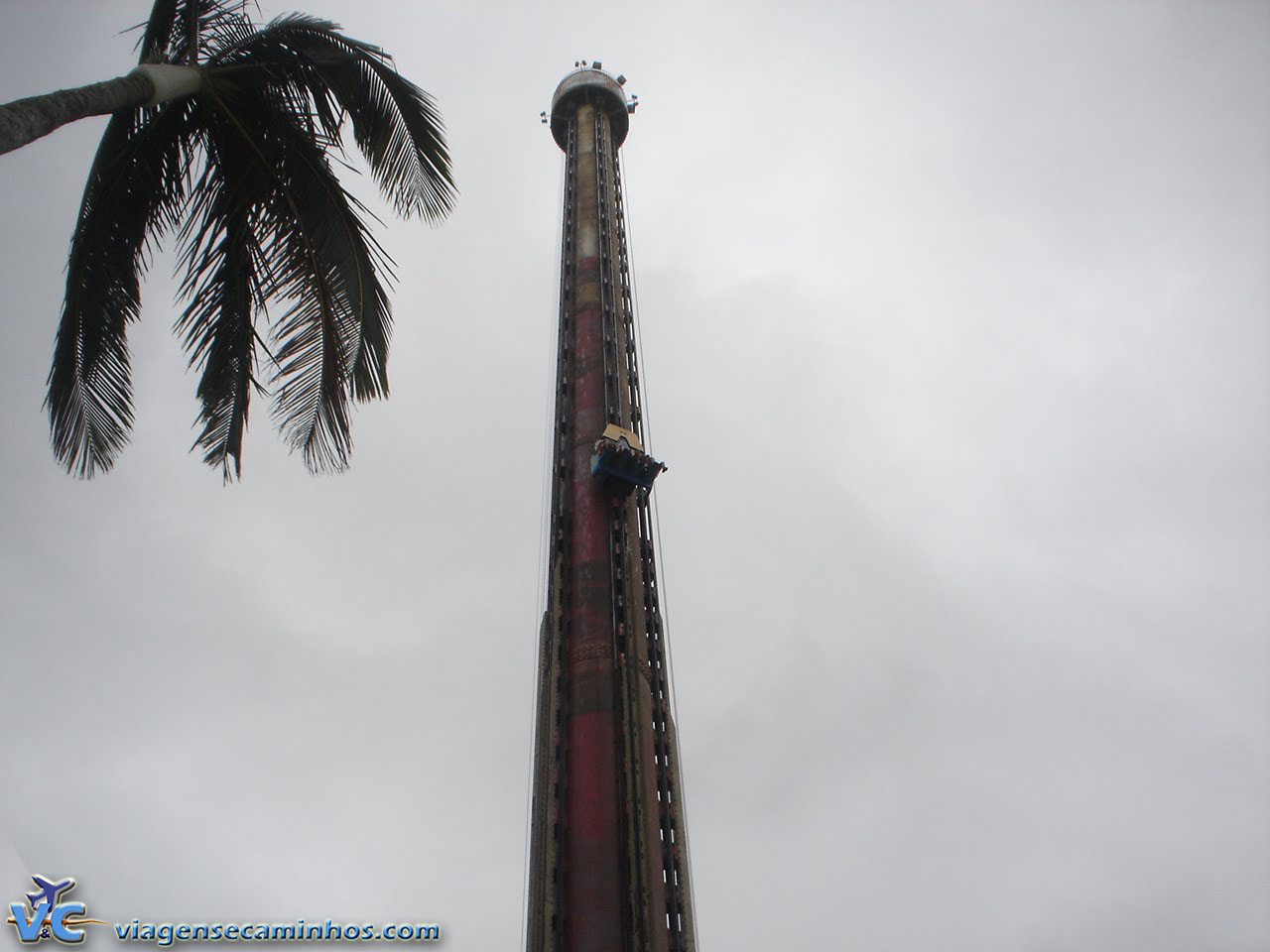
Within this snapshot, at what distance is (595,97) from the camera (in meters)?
41.1

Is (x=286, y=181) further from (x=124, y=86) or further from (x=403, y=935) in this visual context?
(x=403, y=935)

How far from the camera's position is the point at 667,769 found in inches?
862

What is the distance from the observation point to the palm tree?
983cm

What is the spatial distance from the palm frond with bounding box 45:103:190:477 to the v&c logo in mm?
8602

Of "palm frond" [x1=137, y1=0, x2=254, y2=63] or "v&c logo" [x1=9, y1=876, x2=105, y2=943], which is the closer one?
"palm frond" [x1=137, y1=0, x2=254, y2=63]

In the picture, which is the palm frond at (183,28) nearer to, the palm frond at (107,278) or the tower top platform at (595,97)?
the palm frond at (107,278)

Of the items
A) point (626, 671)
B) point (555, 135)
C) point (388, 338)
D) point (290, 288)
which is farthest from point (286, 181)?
point (555, 135)

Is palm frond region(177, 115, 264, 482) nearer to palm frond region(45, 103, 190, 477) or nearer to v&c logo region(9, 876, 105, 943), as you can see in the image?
palm frond region(45, 103, 190, 477)

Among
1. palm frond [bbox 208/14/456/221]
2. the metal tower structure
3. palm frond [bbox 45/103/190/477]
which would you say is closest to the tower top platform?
the metal tower structure

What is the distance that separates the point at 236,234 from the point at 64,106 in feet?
9.76

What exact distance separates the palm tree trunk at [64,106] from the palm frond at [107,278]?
77.2 inches

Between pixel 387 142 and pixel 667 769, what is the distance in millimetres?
16646

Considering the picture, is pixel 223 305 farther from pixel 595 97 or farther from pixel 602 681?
pixel 595 97

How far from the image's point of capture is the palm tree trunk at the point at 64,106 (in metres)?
6.64
